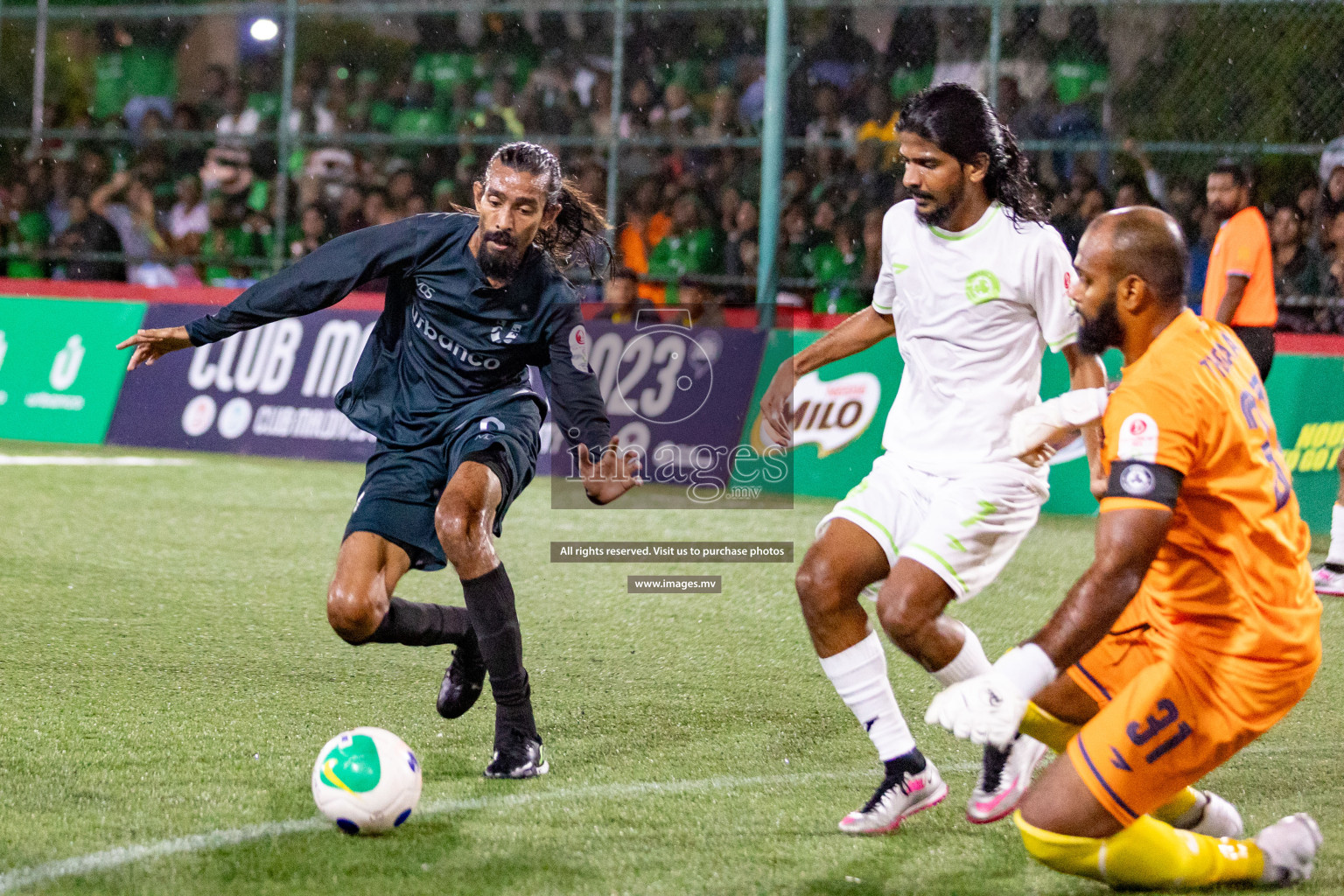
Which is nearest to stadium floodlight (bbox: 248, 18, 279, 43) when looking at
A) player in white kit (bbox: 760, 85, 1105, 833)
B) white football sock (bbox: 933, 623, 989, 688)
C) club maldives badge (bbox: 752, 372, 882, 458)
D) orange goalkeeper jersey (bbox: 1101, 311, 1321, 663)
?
club maldives badge (bbox: 752, 372, 882, 458)

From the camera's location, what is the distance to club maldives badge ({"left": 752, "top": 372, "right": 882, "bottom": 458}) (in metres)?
10.4

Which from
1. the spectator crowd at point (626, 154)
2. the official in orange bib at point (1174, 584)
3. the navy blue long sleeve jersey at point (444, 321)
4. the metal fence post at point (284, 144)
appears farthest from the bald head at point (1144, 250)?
the metal fence post at point (284, 144)

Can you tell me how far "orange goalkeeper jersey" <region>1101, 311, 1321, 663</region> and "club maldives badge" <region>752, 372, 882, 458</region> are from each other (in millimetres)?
6966

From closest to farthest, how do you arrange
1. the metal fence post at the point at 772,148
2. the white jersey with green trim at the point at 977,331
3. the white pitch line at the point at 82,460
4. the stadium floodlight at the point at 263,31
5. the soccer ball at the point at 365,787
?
the soccer ball at the point at 365,787, the white jersey with green trim at the point at 977,331, the white pitch line at the point at 82,460, the metal fence post at the point at 772,148, the stadium floodlight at the point at 263,31

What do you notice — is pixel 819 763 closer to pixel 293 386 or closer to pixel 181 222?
pixel 293 386

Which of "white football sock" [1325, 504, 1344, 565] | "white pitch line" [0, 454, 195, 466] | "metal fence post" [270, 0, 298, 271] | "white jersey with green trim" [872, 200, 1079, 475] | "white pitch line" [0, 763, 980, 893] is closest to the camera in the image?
"white pitch line" [0, 763, 980, 893]

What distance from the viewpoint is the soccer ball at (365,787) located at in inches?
145

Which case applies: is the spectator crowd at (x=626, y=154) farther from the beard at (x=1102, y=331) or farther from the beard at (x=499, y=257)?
the beard at (x=1102, y=331)

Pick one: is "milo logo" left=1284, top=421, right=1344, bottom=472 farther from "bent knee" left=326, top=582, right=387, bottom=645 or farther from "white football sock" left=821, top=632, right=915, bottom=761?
"bent knee" left=326, top=582, right=387, bottom=645

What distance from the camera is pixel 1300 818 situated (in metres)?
3.54

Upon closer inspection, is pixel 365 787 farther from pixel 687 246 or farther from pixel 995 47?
pixel 687 246

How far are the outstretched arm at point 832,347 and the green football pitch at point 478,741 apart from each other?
1079mm

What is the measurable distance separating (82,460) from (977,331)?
28.9ft

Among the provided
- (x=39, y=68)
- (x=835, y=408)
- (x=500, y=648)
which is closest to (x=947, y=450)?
(x=500, y=648)
